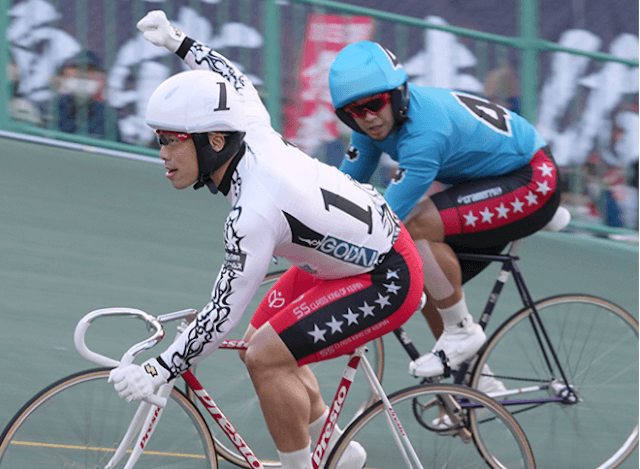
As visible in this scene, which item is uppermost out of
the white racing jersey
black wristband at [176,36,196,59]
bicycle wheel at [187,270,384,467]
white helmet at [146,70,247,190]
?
black wristband at [176,36,196,59]

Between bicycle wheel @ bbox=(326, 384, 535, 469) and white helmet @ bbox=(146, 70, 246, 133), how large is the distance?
126 cm

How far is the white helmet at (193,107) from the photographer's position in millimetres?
2885

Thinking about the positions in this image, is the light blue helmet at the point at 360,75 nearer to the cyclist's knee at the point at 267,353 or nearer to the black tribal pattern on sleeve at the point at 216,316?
the black tribal pattern on sleeve at the point at 216,316

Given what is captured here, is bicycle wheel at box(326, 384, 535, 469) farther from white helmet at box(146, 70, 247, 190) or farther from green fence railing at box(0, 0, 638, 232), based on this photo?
green fence railing at box(0, 0, 638, 232)

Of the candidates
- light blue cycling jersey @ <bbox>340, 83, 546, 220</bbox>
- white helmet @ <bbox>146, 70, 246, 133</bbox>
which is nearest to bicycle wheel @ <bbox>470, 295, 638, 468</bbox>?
light blue cycling jersey @ <bbox>340, 83, 546, 220</bbox>

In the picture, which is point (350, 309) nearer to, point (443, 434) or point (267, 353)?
point (267, 353)

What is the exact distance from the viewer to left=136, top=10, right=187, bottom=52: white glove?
347cm

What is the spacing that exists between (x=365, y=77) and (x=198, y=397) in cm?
141

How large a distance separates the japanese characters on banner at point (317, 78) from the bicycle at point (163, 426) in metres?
4.16

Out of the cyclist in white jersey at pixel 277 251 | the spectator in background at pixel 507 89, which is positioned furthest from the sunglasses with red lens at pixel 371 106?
the spectator in background at pixel 507 89

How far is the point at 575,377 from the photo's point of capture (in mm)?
4477

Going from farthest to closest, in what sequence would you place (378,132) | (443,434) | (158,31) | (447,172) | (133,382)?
1. (447,172)
2. (443,434)
3. (378,132)
4. (158,31)
5. (133,382)

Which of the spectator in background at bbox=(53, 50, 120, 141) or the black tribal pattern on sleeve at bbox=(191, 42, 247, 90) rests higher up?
the black tribal pattern on sleeve at bbox=(191, 42, 247, 90)

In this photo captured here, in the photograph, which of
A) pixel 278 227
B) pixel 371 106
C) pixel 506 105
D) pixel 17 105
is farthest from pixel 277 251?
pixel 506 105
